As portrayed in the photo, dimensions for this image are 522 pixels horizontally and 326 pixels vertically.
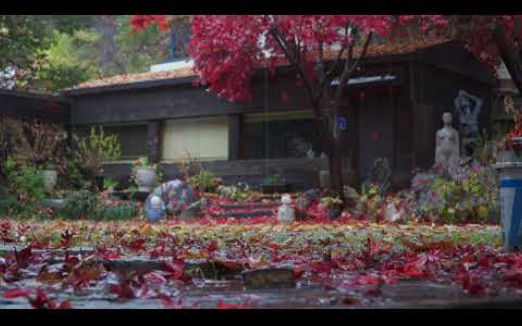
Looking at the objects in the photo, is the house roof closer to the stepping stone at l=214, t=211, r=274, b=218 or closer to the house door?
the house door

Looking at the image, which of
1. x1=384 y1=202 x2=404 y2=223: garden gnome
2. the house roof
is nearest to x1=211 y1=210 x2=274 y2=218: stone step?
x1=384 y1=202 x2=404 y2=223: garden gnome

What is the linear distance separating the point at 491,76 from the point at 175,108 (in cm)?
779

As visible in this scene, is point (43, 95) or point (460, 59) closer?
point (460, 59)

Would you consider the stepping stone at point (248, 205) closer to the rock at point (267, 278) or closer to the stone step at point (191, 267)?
the stone step at point (191, 267)

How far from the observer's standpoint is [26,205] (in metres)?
13.8

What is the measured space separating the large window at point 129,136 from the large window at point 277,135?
334 cm

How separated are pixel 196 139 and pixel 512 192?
13.2 meters

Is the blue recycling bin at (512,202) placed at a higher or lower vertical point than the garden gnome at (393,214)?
higher

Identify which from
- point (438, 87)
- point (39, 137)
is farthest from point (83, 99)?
point (438, 87)

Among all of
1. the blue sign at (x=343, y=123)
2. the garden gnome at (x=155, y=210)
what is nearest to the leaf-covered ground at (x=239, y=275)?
the garden gnome at (x=155, y=210)

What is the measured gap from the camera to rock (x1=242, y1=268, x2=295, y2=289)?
403 cm

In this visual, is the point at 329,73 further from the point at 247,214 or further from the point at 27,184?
the point at 27,184

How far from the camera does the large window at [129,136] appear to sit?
1955 cm
